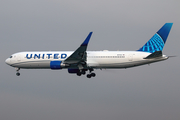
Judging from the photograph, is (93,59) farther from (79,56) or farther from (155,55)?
(155,55)

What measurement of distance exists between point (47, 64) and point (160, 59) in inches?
658

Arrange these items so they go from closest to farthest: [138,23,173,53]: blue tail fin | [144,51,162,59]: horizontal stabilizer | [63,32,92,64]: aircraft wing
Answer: [63,32,92,64]: aircraft wing → [144,51,162,59]: horizontal stabilizer → [138,23,173,53]: blue tail fin

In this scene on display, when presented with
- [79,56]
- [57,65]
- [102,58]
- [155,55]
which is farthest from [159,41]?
[57,65]

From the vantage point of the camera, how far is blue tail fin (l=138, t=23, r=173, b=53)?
1807 inches

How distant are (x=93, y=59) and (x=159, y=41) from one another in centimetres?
980

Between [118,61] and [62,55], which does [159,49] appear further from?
[62,55]

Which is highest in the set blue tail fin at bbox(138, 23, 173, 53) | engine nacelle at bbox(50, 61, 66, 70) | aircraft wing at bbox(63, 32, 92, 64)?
blue tail fin at bbox(138, 23, 173, 53)

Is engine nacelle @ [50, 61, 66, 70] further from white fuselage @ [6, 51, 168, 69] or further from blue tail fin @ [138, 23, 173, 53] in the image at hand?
blue tail fin @ [138, 23, 173, 53]

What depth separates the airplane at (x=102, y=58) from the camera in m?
44.3

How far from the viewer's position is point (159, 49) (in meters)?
45.9

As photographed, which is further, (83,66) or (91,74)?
(91,74)

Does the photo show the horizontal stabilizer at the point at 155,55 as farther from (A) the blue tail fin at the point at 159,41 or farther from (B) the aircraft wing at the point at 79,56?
(B) the aircraft wing at the point at 79,56

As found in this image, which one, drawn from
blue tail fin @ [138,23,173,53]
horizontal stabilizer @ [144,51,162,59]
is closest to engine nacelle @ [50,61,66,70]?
blue tail fin @ [138,23,173,53]

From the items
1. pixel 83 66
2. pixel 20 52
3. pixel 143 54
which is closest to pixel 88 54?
pixel 83 66
